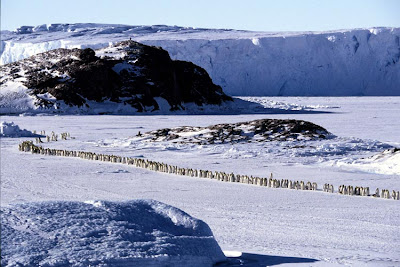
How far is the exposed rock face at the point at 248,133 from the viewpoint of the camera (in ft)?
97.9

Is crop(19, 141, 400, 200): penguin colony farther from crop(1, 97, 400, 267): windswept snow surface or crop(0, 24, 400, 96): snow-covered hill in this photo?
crop(0, 24, 400, 96): snow-covered hill

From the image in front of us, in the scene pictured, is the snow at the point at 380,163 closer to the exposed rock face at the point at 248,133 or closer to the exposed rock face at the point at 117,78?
the exposed rock face at the point at 248,133

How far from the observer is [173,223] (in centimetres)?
879

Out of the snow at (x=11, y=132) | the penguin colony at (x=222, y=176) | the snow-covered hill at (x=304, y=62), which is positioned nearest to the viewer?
the penguin colony at (x=222, y=176)

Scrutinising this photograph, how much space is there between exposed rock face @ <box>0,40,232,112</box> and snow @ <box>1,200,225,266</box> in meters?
47.2

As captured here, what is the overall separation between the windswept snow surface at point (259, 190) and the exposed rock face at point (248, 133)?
104cm

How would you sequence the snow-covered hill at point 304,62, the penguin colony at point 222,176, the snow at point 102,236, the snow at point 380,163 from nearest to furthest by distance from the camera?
the snow at point 102,236, the penguin colony at point 222,176, the snow at point 380,163, the snow-covered hill at point 304,62

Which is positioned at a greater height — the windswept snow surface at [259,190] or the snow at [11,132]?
the windswept snow surface at [259,190]

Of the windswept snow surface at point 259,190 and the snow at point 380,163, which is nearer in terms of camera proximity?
the windswept snow surface at point 259,190

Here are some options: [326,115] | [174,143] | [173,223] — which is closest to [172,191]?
[173,223]

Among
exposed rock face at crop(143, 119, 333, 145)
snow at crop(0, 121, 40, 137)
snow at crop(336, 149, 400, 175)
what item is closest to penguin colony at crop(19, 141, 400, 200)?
snow at crop(336, 149, 400, 175)

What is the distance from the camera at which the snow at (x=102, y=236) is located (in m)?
7.39

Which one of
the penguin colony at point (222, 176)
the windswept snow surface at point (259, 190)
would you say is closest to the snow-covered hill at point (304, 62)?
the windswept snow surface at point (259, 190)

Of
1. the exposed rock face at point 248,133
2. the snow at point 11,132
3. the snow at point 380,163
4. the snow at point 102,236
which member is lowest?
the snow at point 11,132
